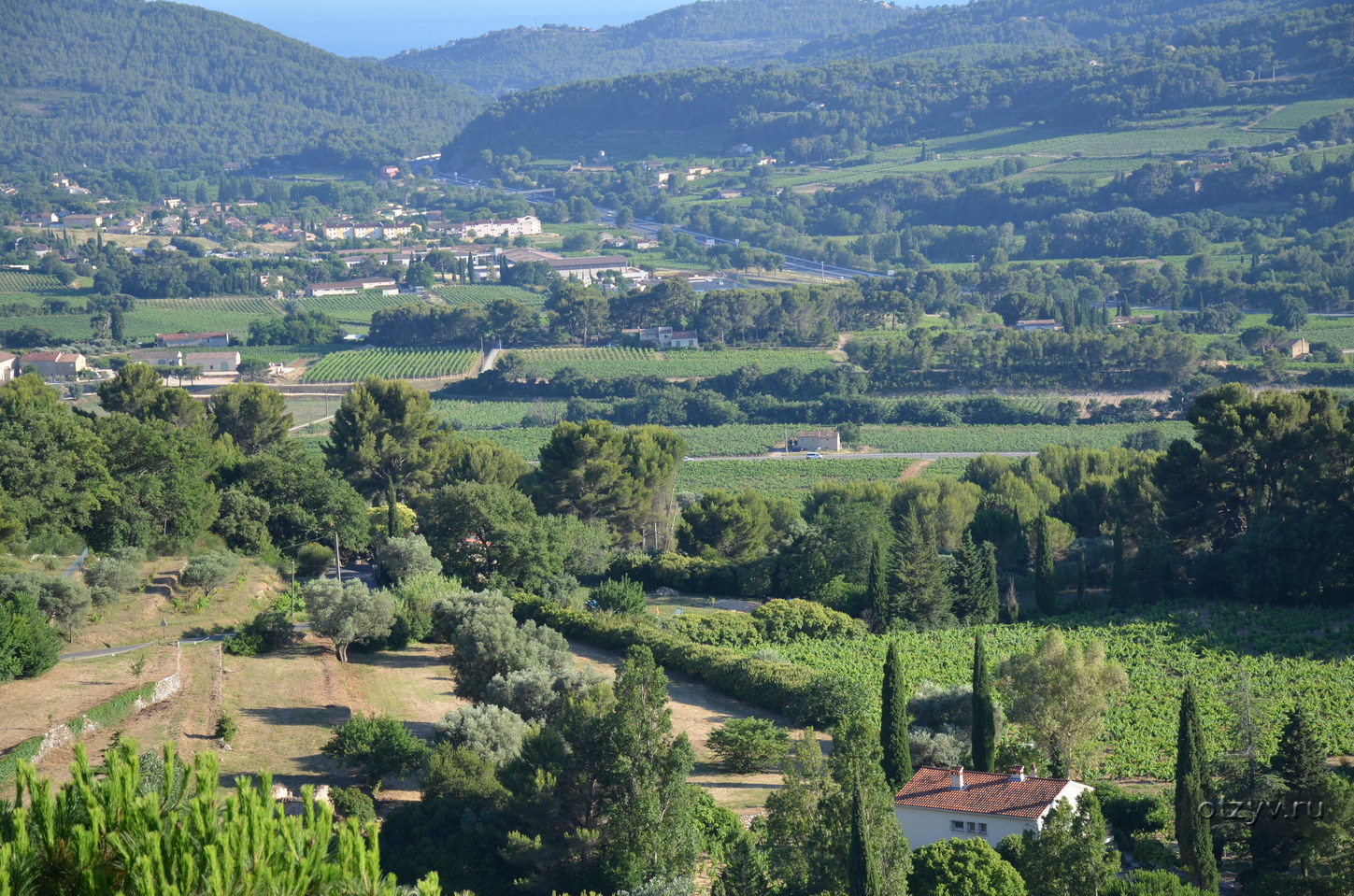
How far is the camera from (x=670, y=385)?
91312mm

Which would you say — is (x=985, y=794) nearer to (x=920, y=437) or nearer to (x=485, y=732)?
(x=485, y=732)

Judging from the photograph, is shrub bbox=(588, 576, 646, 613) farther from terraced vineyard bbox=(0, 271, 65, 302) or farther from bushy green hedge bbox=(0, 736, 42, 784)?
terraced vineyard bbox=(0, 271, 65, 302)

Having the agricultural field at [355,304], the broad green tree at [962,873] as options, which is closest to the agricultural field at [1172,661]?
the broad green tree at [962,873]

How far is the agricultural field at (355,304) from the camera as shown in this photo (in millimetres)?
122812

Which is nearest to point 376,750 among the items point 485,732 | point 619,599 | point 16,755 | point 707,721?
point 485,732

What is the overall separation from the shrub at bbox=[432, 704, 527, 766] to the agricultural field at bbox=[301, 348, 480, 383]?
224 ft

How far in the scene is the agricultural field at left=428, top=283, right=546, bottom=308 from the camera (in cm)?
12744

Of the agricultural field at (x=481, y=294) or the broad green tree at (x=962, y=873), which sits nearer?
the broad green tree at (x=962, y=873)

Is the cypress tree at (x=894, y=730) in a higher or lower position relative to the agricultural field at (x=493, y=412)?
higher

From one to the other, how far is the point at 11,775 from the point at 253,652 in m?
9.66

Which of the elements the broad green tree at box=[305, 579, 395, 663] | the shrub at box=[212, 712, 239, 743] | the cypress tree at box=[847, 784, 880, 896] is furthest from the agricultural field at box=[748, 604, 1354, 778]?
the shrub at box=[212, 712, 239, 743]

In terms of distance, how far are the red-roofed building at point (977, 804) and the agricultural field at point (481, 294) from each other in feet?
327

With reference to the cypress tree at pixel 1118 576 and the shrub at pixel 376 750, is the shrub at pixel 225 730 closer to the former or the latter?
the shrub at pixel 376 750

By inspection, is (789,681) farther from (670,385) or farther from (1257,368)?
(1257,368)
